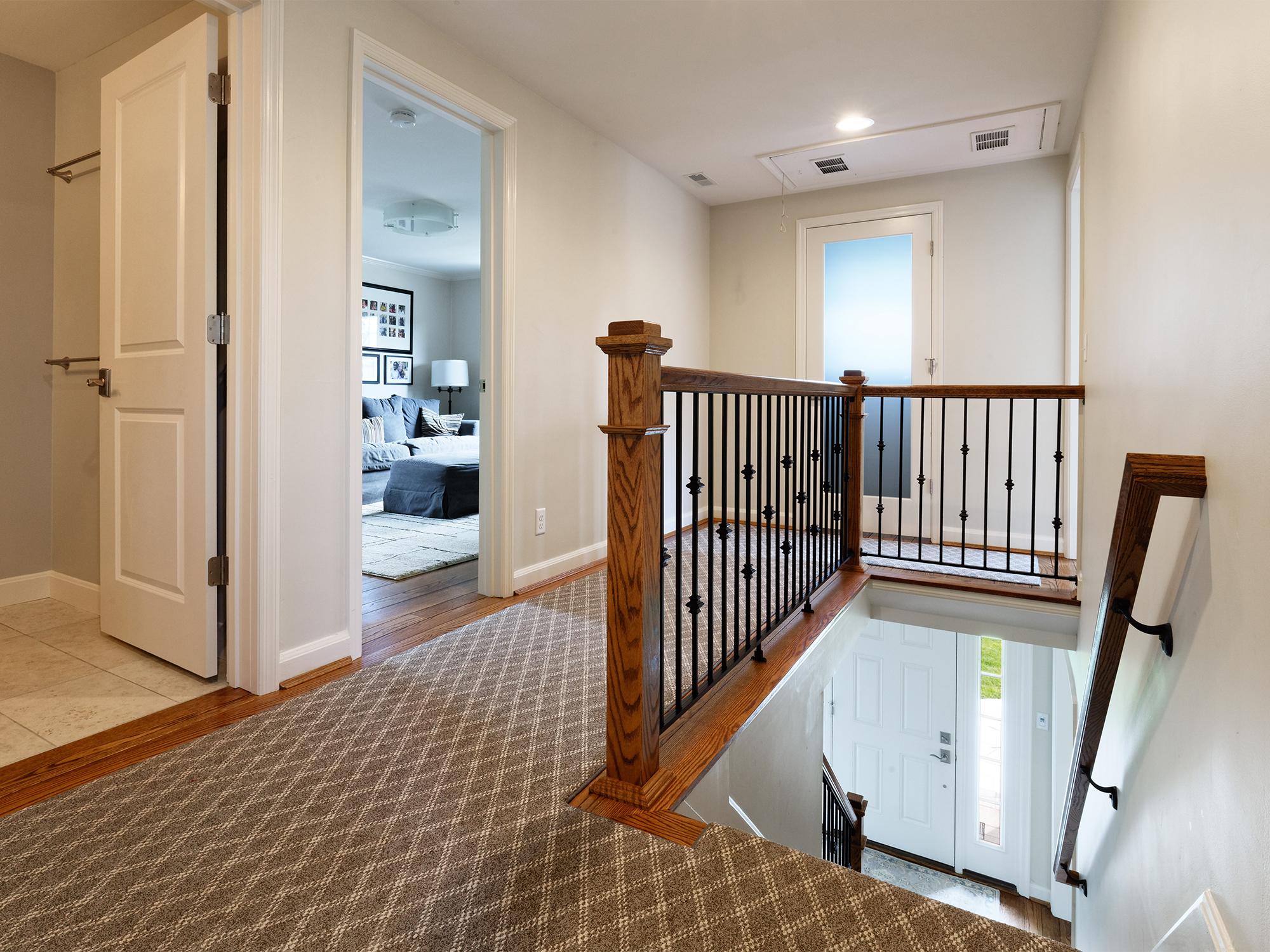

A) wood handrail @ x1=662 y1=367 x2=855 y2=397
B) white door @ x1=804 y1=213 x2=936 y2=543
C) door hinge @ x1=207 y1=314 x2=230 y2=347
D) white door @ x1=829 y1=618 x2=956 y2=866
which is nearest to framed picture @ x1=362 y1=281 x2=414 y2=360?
white door @ x1=804 y1=213 x2=936 y2=543

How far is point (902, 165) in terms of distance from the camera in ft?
14.0

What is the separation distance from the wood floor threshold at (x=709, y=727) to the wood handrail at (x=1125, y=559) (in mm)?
805

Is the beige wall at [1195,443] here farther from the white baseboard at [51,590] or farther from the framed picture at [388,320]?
the framed picture at [388,320]

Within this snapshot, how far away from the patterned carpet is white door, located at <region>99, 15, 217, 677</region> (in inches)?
28.9

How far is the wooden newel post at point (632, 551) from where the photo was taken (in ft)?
5.08

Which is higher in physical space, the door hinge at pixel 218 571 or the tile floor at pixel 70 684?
the door hinge at pixel 218 571

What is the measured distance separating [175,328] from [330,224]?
586 millimetres

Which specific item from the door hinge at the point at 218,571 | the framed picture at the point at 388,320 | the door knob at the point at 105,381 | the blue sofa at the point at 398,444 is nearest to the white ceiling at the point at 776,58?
the door knob at the point at 105,381

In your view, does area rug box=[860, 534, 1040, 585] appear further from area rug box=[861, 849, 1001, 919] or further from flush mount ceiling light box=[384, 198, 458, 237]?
flush mount ceiling light box=[384, 198, 458, 237]

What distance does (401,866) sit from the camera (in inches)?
53.7

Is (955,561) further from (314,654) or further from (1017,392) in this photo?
(314,654)

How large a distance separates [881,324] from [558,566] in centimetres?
266

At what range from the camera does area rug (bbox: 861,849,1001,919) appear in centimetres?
534

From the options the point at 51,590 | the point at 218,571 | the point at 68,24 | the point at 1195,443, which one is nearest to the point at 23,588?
the point at 51,590
